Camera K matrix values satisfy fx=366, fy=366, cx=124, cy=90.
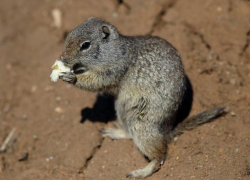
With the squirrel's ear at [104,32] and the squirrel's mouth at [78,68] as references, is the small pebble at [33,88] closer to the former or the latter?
the squirrel's mouth at [78,68]

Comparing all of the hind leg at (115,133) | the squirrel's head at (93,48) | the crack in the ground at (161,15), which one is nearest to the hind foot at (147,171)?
the hind leg at (115,133)

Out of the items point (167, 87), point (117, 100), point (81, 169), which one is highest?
point (167, 87)

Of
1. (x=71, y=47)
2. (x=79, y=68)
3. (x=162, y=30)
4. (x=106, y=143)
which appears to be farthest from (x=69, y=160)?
(x=162, y=30)

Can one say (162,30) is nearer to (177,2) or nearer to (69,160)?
(177,2)

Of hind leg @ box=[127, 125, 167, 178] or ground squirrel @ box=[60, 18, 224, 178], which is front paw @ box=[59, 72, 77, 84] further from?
hind leg @ box=[127, 125, 167, 178]

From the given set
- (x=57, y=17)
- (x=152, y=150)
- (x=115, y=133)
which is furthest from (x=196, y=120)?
(x=57, y=17)

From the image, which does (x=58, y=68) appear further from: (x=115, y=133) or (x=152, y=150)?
(x=152, y=150)

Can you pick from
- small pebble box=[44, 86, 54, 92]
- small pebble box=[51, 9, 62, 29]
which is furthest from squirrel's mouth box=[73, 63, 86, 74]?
small pebble box=[51, 9, 62, 29]
